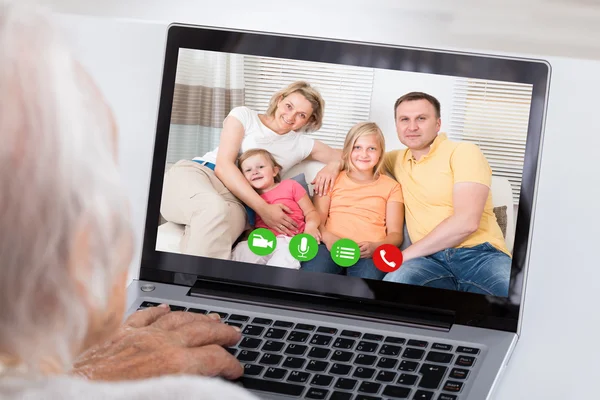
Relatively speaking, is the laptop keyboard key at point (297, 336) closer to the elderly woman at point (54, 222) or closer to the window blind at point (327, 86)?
the window blind at point (327, 86)

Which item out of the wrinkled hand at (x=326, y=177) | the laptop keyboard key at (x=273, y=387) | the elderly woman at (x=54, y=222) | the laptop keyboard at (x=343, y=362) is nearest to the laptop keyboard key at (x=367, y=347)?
the laptop keyboard at (x=343, y=362)

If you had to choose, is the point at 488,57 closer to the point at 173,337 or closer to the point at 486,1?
the point at 486,1

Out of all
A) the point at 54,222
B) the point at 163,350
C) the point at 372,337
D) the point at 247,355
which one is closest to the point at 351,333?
the point at 372,337

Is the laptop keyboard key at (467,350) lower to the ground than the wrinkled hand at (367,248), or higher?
lower

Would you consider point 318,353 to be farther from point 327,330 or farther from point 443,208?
point 443,208

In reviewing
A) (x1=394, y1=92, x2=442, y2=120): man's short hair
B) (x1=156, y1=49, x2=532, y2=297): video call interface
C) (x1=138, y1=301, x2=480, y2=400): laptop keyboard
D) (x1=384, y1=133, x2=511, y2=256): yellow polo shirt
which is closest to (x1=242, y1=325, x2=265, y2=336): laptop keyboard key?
(x1=138, y1=301, x2=480, y2=400): laptop keyboard

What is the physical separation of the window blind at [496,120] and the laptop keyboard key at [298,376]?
0.33 meters

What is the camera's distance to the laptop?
0.87m

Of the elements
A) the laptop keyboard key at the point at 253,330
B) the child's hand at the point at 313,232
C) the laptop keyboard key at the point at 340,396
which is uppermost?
the child's hand at the point at 313,232

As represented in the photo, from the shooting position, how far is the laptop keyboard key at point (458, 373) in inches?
31.6

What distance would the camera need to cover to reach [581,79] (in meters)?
0.94

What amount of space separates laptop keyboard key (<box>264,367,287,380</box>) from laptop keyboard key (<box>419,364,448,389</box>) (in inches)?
5.5

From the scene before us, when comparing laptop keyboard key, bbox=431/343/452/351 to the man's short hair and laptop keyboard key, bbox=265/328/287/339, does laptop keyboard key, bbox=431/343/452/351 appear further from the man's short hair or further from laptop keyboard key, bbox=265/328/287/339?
the man's short hair

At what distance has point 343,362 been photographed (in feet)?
2.71
